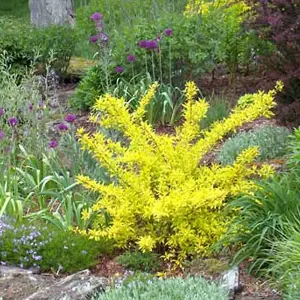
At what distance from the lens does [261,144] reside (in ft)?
23.7

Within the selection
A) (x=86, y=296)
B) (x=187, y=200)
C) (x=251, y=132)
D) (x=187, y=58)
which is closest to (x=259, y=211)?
(x=187, y=200)

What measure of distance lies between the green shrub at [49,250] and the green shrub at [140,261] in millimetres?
224

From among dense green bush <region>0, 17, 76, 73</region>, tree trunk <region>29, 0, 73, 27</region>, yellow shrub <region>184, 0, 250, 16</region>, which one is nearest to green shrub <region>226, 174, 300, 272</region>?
yellow shrub <region>184, 0, 250, 16</region>

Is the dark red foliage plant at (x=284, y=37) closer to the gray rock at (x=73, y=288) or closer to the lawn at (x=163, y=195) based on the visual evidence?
the lawn at (x=163, y=195)

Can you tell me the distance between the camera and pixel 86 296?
4445mm

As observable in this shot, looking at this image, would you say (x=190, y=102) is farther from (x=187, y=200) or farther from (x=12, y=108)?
(x=12, y=108)

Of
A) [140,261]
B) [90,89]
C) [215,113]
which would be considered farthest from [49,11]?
[140,261]

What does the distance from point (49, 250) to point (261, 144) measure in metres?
2.79

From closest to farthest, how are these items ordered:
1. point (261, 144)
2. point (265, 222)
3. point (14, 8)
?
point (265, 222) < point (261, 144) < point (14, 8)

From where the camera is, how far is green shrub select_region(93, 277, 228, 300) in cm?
403

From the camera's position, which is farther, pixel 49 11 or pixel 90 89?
pixel 49 11

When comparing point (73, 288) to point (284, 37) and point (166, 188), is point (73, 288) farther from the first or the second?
point (284, 37)

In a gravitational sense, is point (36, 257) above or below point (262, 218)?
below

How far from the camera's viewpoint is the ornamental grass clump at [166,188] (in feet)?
16.4
